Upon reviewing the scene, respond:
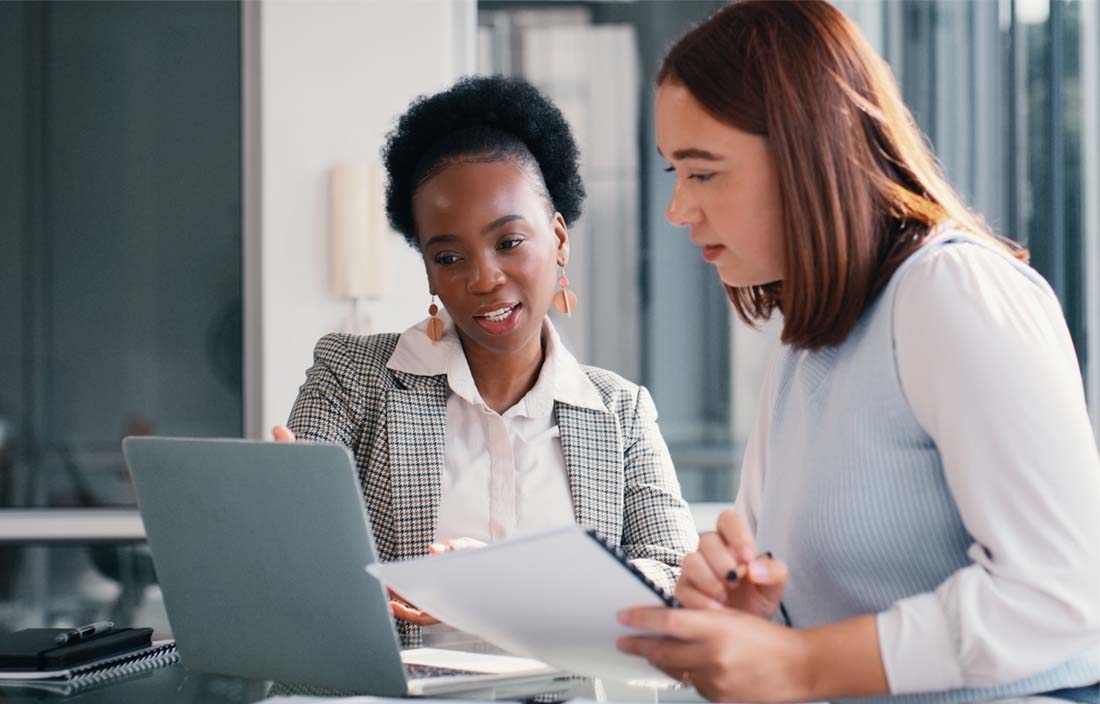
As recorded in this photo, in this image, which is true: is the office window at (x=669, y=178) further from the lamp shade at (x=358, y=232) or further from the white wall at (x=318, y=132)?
the lamp shade at (x=358, y=232)

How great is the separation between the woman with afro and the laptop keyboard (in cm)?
66

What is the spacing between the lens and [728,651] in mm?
996

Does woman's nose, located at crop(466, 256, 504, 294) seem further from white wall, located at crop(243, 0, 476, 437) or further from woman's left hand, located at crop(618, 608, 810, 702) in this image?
white wall, located at crop(243, 0, 476, 437)

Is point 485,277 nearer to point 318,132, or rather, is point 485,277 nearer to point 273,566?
point 273,566

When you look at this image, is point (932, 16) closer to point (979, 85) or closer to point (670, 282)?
point (979, 85)

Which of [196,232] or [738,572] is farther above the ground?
[196,232]

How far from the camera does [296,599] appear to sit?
1.13m

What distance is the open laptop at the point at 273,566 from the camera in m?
1.07

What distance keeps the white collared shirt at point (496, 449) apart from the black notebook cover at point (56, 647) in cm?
67

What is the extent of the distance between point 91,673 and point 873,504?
0.85 meters

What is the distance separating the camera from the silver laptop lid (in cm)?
107

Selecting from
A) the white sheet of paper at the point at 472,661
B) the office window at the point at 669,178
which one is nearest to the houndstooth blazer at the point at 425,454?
the white sheet of paper at the point at 472,661

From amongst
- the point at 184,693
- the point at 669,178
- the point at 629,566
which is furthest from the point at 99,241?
the point at 629,566

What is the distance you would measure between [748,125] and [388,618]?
572 millimetres
